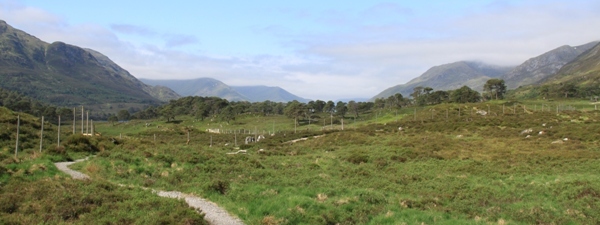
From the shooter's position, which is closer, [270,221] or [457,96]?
[270,221]

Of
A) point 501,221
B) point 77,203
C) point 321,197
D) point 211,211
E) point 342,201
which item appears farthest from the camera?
point 321,197

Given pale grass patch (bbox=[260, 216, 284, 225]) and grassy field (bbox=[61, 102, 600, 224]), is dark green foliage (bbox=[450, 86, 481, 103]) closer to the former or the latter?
grassy field (bbox=[61, 102, 600, 224])

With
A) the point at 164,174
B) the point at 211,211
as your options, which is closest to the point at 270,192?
the point at 211,211

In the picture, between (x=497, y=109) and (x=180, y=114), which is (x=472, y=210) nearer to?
(x=497, y=109)

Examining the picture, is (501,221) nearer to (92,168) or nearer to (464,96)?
(92,168)

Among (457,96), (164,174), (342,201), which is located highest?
(457,96)

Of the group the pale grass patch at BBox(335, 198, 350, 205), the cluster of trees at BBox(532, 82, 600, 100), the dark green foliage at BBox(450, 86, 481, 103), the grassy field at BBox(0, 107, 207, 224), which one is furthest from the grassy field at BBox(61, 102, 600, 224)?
the cluster of trees at BBox(532, 82, 600, 100)

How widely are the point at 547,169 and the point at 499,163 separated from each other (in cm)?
381

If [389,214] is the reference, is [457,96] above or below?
above

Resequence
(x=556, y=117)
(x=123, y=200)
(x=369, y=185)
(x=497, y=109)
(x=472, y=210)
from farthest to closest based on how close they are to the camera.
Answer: (x=497, y=109) < (x=556, y=117) < (x=369, y=185) < (x=472, y=210) < (x=123, y=200)

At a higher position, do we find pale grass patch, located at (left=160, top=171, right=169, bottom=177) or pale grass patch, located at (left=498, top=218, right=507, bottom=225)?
pale grass patch, located at (left=160, top=171, right=169, bottom=177)

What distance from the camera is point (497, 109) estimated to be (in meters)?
97.6

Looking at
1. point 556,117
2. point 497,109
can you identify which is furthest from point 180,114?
point 556,117

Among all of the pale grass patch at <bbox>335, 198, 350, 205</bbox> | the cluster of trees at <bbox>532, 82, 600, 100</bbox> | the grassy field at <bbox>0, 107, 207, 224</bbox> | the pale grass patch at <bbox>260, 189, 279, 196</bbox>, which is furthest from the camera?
the cluster of trees at <bbox>532, 82, 600, 100</bbox>
